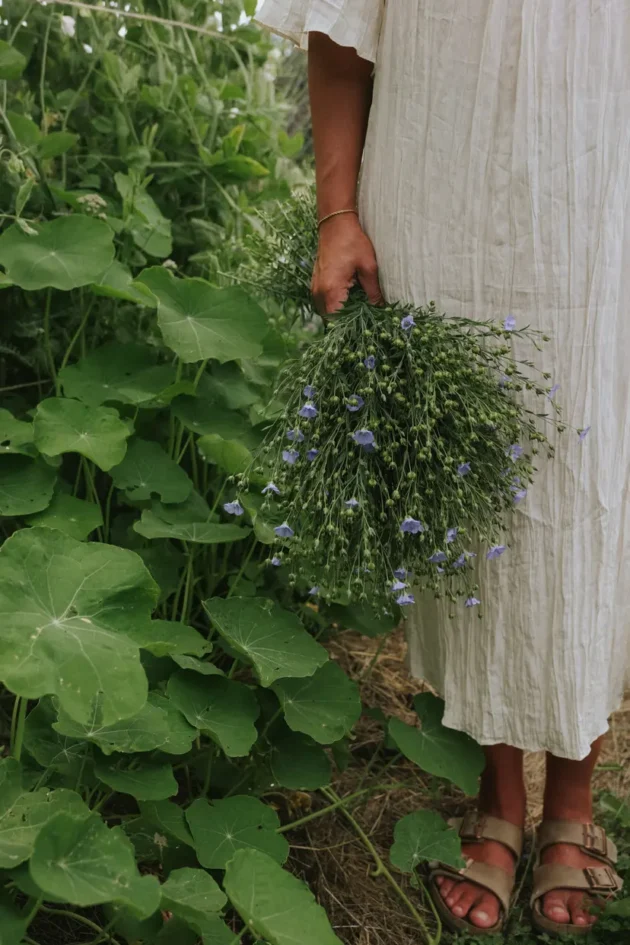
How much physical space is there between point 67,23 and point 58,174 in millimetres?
264

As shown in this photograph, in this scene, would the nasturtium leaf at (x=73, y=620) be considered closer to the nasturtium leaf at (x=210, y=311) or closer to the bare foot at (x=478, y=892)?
the nasturtium leaf at (x=210, y=311)

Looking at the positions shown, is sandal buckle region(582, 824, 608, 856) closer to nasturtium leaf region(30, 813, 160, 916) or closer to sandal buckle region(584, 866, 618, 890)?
sandal buckle region(584, 866, 618, 890)

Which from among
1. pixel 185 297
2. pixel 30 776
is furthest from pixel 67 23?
A: pixel 30 776

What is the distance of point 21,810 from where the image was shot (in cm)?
97

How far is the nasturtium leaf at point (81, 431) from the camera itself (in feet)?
4.29

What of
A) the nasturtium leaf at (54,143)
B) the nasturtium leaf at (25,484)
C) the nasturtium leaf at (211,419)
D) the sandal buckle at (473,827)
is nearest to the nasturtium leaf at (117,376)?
the nasturtium leaf at (211,419)

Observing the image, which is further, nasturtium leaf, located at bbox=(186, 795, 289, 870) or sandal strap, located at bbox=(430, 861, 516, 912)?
sandal strap, located at bbox=(430, 861, 516, 912)

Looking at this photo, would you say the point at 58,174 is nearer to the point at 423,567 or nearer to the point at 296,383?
the point at 296,383

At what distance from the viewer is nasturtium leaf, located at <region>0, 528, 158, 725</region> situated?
90 centimetres

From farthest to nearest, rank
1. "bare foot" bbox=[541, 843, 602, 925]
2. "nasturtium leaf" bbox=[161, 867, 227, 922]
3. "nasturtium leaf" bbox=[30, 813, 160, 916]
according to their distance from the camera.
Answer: "bare foot" bbox=[541, 843, 602, 925] → "nasturtium leaf" bbox=[161, 867, 227, 922] → "nasturtium leaf" bbox=[30, 813, 160, 916]

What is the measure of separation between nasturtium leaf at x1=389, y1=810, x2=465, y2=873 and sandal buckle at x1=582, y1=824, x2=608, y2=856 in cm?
21

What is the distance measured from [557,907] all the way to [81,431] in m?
0.97

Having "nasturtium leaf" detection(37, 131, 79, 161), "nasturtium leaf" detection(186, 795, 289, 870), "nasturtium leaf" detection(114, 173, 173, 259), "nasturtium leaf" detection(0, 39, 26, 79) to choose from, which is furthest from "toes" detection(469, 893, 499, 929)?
"nasturtium leaf" detection(0, 39, 26, 79)

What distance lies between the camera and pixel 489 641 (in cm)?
129
